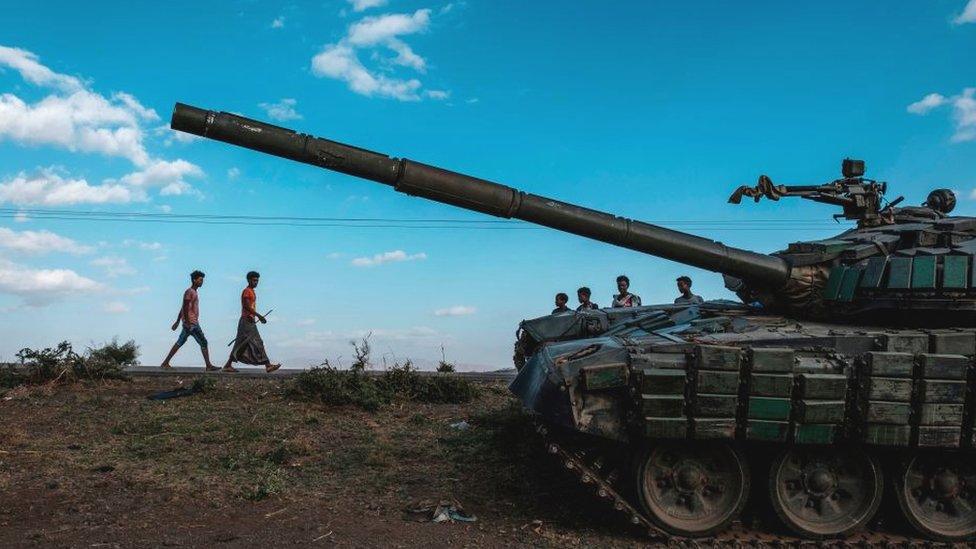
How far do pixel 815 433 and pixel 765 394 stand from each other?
520 mm

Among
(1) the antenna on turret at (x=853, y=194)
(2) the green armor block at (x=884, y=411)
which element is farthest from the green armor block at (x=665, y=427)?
(1) the antenna on turret at (x=853, y=194)

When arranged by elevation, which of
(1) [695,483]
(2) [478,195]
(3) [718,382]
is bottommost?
(1) [695,483]

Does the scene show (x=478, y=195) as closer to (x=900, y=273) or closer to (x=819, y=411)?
(x=819, y=411)

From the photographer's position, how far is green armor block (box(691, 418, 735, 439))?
6.32 m

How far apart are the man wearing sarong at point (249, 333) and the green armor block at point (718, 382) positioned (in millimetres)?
8773

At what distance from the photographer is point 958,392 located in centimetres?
653

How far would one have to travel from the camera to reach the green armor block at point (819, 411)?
6.34 meters

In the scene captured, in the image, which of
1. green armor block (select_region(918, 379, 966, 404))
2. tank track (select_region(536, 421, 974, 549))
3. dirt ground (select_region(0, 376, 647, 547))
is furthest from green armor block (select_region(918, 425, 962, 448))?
dirt ground (select_region(0, 376, 647, 547))

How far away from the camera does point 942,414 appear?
21.4ft

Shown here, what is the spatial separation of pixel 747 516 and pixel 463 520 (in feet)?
7.88

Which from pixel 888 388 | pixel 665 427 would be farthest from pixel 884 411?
pixel 665 427

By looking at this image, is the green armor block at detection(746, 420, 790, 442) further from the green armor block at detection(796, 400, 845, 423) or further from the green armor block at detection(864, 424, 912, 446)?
the green armor block at detection(864, 424, 912, 446)

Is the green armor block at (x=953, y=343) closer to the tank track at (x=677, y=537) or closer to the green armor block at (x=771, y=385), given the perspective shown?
the green armor block at (x=771, y=385)

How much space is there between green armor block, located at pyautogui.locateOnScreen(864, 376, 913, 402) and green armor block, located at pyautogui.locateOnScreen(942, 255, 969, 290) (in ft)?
3.42
